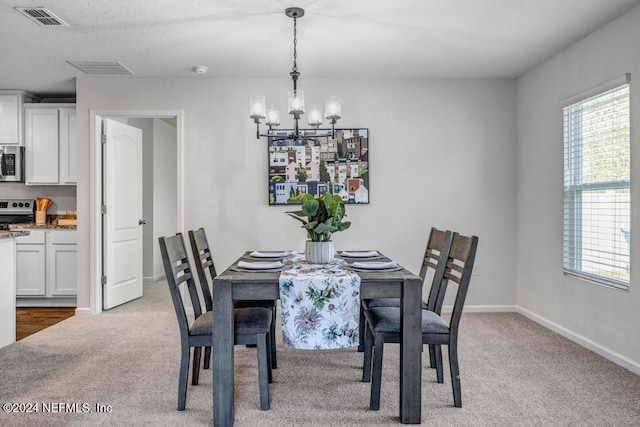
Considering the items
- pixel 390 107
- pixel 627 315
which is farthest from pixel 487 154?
pixel 627 315

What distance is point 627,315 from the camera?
113 inches

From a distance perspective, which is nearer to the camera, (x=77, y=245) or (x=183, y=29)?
(x=183, y=29)

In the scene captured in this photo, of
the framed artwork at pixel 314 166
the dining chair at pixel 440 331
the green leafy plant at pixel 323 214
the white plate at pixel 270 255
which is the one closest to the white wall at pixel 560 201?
the dining chair at pixel 440 331

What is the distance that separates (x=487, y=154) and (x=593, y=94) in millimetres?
1243

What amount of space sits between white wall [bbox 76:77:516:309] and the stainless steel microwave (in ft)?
3.82

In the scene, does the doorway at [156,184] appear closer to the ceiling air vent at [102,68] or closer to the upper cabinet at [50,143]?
the upper cabinet at [50,143]

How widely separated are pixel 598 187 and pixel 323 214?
2114 millimetres

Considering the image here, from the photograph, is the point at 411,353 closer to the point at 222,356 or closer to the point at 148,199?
the point at 222,356

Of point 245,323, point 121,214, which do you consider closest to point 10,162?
point 121,214

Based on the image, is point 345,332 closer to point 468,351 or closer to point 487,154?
point 468,351

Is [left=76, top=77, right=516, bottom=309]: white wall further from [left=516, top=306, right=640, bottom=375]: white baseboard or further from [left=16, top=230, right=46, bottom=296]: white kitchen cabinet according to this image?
[left=16, top=230, right=46, bottom=296]: white kitchen cabinet

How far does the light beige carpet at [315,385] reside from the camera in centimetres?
215

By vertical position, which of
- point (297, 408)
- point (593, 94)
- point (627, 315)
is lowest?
point (297, 408)

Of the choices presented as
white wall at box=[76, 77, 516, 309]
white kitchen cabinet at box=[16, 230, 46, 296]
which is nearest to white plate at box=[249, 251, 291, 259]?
white wall at box=[76, 77, 516, 309]
